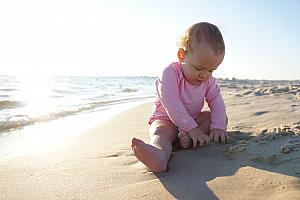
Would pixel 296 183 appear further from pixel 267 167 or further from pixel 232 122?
pixel 232 122

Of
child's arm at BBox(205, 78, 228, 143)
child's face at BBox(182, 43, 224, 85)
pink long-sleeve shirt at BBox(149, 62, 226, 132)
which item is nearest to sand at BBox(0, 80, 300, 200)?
child's arm at BBox(205, 78, 228, 143)

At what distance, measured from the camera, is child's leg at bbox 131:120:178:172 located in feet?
6.86

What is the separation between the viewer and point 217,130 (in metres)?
2.83

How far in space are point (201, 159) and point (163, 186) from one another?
52 cm

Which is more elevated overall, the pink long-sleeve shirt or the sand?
the pink long-sleeve shirt

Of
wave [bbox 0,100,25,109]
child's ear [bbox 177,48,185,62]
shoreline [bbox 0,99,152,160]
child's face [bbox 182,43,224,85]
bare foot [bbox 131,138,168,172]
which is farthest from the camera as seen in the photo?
wave [bbox 0,100,25,109]

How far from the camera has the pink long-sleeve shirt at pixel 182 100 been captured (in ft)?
9.15

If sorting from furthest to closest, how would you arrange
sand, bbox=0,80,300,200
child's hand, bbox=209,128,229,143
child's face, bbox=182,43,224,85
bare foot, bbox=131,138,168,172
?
1. child's hand, bbox=209,128,229,143
2. child's face, bbox=182,43,224,85
3. bare foot, bbox=131,138,168,172
4. sand, bbox=0,80,300,200

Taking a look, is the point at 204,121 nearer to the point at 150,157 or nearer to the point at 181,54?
the point at 181,54

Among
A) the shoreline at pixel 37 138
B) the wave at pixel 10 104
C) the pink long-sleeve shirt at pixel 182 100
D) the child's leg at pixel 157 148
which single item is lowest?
the wave at pixel 10 104

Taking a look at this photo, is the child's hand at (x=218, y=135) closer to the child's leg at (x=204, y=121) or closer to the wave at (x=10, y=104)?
the child's leg at (x=204, y=121)

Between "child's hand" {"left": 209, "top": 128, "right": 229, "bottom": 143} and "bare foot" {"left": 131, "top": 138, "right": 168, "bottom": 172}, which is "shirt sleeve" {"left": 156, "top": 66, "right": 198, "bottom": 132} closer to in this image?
A: "child's hand" {"left": 209, "top": 128, "right": 229, "bottom": 143}

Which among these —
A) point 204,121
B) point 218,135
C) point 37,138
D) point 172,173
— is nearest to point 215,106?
point 204,121

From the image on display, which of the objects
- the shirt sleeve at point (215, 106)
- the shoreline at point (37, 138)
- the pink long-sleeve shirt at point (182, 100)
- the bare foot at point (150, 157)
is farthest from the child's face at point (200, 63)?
the shoreline at point (37, 138)
